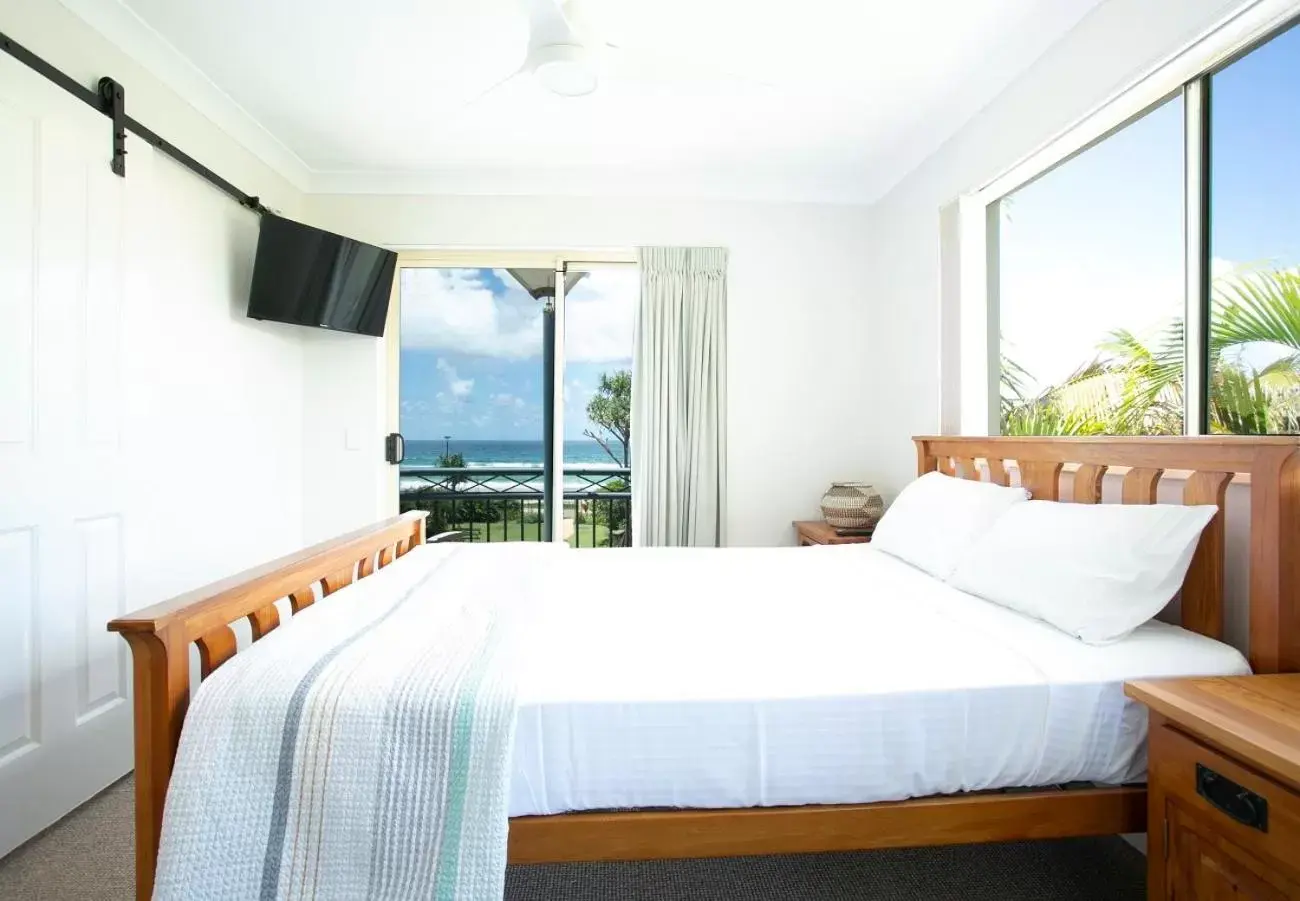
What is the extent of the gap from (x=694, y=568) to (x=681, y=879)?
3.10ft

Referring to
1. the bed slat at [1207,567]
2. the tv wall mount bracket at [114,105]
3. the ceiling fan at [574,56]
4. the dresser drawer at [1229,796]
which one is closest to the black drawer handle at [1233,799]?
the dresser drawer at [1229,796]

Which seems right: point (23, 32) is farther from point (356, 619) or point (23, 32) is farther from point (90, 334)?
point (356, 619)

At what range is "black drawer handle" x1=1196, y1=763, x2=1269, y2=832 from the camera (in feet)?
3.32

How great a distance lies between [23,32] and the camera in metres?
1.82

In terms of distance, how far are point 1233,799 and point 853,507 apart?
82.2 inches

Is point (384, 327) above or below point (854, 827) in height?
above

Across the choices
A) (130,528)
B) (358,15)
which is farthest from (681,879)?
(358,15)

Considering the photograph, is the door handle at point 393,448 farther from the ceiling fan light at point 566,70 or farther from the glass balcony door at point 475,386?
the ceiling fan light at point 566,70

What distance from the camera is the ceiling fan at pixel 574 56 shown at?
5.44 feet

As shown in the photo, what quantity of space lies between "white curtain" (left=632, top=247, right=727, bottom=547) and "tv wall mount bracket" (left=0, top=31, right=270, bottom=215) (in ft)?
6.98

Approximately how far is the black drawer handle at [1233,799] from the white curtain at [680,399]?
2512 millimetres

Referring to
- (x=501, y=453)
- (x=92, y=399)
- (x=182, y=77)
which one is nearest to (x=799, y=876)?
(x=92, y=399)

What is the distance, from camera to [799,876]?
1625mm

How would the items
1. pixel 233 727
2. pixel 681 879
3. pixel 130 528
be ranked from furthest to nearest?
pixel 130 528, pixel 681 879, pixel 233 727
